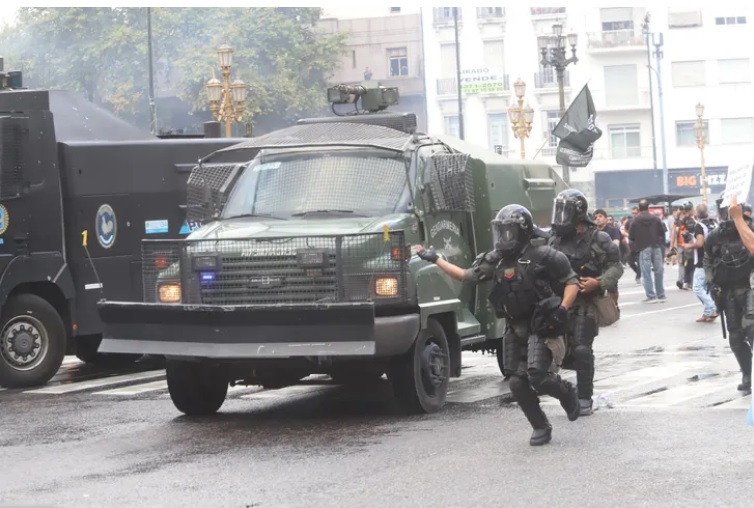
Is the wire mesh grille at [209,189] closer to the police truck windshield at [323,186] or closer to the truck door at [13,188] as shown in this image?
the police truck windshield at [323,186]

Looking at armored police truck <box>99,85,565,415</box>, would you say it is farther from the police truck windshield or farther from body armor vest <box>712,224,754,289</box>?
body armor vest <box>712,224,754,289</box>

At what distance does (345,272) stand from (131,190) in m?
5.62

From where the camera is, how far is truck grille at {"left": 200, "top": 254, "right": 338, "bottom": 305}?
11.3 m

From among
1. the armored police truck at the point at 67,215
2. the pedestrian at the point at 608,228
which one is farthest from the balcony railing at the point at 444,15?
the armored police truck at the point at 67,215

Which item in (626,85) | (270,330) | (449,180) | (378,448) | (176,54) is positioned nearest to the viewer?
(378,448)

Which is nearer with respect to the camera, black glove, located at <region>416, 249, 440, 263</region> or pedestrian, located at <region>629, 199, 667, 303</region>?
black glove, located at <region>416, 249, 440, 263</region>

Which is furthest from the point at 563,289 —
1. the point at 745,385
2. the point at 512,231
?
the point at 745,385

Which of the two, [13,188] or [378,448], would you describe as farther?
[13,188]

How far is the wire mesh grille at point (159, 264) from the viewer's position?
38.5 feet

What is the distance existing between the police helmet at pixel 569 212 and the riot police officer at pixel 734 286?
166cm

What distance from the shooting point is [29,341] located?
15.2m

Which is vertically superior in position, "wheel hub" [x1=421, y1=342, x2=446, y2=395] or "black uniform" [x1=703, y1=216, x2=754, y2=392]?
"black uniform" [x1=703, y1=216, x2=754, y2=392]

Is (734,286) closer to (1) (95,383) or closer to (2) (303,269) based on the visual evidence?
(2) (303,269)

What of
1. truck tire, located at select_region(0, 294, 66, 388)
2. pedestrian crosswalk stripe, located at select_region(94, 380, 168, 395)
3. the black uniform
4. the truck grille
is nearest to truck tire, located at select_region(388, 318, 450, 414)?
the truck grille
